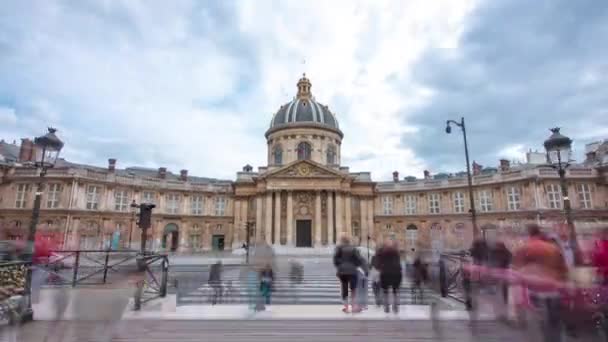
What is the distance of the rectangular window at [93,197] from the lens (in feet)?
127

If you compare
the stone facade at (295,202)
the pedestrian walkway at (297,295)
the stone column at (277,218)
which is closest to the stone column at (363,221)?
the stone facade at (295,202)

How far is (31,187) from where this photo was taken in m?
37.6

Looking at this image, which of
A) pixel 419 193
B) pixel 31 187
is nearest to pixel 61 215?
pixel 31 187

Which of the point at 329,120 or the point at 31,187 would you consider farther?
the point at 329,120

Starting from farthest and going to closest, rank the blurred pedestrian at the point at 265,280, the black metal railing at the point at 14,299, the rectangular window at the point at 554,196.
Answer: the rectangular window at the point at 554,196 → the blurred pedestrian at the point at 265,280 → the black metal railing at the point at 14,299

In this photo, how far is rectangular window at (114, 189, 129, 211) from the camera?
40.8 m

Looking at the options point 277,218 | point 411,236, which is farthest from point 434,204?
point 277,218

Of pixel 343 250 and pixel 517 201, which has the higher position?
pixel 517 201

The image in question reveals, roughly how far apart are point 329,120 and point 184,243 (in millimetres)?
28350

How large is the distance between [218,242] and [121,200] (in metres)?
13.7

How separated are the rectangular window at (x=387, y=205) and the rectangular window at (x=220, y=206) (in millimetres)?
23211

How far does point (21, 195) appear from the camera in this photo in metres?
37.5

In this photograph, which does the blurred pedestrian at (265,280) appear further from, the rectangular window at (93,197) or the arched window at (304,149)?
the arched window at (304,149)

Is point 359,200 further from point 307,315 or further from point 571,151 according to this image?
point 307,315
